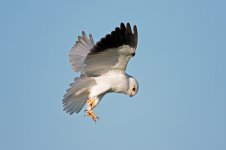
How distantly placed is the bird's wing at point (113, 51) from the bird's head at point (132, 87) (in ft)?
1.32

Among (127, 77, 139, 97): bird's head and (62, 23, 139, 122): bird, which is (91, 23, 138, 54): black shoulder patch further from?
(127, 77, 139, 97): bird's head

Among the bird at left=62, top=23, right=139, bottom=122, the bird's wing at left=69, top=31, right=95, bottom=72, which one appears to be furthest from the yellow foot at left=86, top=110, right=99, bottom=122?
the bird's wing at left=69, top=31, right=95, bottom=72

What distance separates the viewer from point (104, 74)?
1506cm

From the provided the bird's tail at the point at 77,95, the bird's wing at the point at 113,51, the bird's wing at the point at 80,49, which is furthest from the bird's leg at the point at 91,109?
the bird's wing at the point at 80,49

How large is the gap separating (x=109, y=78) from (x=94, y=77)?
0.41 m

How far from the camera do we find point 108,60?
48.1 feet

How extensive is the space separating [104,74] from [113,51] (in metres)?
0.99

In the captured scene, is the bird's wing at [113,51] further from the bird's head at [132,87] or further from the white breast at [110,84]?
the bird's head at [132,87]

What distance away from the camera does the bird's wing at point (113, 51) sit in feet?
45.3

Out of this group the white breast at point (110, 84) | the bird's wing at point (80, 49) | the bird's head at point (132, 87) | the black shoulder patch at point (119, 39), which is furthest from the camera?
the bird's wing at point (80, 49)

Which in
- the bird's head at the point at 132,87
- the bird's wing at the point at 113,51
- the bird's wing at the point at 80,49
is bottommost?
the bird's head at the point at 132,87

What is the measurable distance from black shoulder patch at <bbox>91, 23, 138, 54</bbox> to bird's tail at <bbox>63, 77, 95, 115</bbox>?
4.34ft

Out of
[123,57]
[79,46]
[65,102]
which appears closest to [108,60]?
[123,57]

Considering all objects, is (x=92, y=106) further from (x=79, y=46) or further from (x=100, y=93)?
(x=79, y=46)
